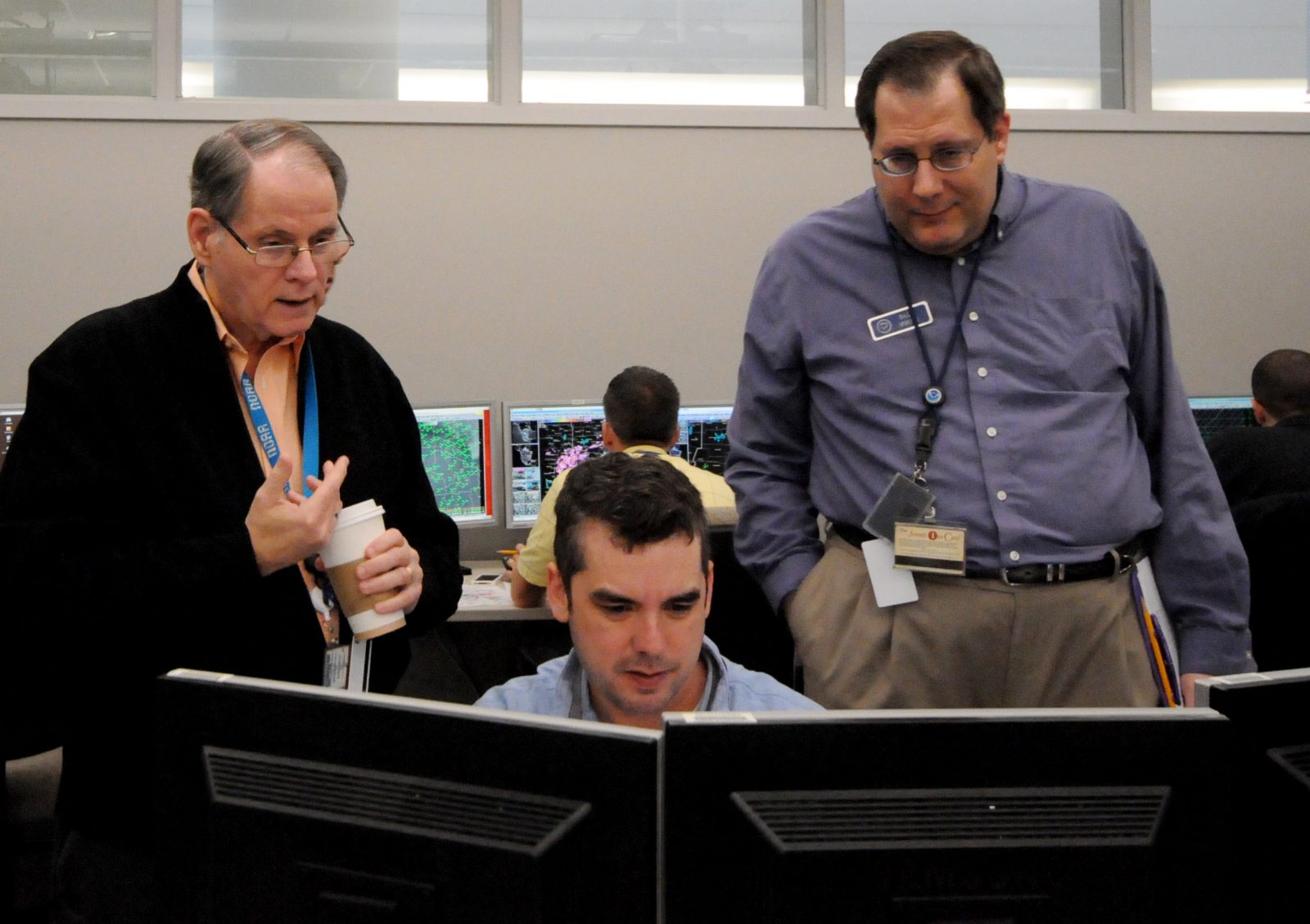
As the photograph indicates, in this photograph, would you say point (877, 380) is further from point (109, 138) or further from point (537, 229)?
point (109, 138)

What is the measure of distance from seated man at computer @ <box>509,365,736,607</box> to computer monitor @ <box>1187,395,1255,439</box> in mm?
1966

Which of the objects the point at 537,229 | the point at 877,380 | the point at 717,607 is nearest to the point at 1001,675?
the point at 877,380

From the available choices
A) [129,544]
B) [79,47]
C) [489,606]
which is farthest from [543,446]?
[129,544]

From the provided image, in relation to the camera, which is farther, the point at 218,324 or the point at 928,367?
the point at 928,367

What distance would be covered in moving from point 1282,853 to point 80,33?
15.0 ft

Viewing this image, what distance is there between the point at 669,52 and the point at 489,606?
2412 millimetres

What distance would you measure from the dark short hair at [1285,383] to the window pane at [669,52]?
2.11 metres

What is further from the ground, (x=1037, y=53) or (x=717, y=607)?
(x=1037, y=53)

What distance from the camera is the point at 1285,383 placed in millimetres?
3154

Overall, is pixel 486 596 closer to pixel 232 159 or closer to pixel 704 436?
pixel 704 436

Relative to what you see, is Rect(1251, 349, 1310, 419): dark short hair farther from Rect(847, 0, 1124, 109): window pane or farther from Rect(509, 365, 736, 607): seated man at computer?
Rect(847, 0, 1124, 109): window pane

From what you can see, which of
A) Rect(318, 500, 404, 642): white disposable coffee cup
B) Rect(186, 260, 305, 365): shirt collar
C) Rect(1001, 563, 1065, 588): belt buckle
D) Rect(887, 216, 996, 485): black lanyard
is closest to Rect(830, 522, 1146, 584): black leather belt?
Rect(1001, 563, 1065, 588): belt buckle

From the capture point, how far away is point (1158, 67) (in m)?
4.85

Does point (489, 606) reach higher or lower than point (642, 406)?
lower
